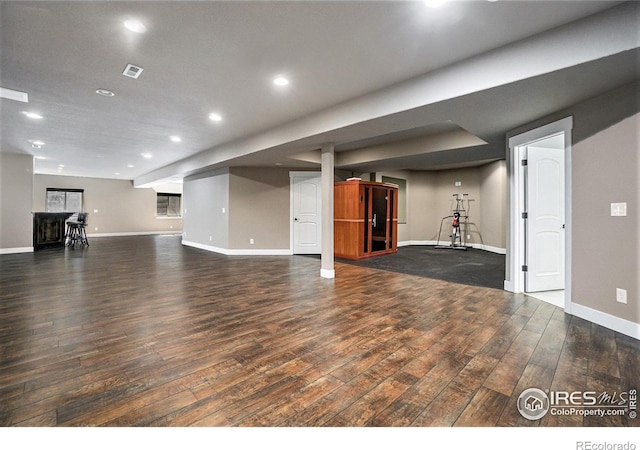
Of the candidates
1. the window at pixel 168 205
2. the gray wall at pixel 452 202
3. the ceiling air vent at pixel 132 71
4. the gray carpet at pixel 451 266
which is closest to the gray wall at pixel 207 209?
the gray carpet at pixel 451 266

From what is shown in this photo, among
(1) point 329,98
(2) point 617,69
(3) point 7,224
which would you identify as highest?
(1) point 329,98

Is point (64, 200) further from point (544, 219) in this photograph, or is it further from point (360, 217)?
point (544, 219)

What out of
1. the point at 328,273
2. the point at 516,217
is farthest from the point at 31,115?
the point at 516,217

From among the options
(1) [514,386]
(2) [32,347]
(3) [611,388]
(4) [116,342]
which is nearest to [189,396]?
(4) [116,342]

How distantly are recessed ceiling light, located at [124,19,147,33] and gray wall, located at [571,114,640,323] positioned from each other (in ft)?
13.6

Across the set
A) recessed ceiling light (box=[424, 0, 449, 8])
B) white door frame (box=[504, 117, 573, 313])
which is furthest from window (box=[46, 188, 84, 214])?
white door frame (box=[504, 117, 573, 313])

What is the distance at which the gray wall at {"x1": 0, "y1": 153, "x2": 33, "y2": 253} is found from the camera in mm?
7219

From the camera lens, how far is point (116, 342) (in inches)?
95.6

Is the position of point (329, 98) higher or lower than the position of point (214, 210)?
higher

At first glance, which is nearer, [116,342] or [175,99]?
[116,342]

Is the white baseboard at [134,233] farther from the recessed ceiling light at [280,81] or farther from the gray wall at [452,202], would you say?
the recessed ceiling light at [280,81]

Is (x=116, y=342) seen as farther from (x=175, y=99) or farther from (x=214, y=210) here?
(x=214, y=210)

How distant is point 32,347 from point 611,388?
402 centimetres

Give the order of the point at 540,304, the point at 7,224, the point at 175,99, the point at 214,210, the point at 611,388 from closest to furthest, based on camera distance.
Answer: the point at 611,388 < the point at 540,304 < the point at 175,99 < the point at 7,224 < the point at 214,210
